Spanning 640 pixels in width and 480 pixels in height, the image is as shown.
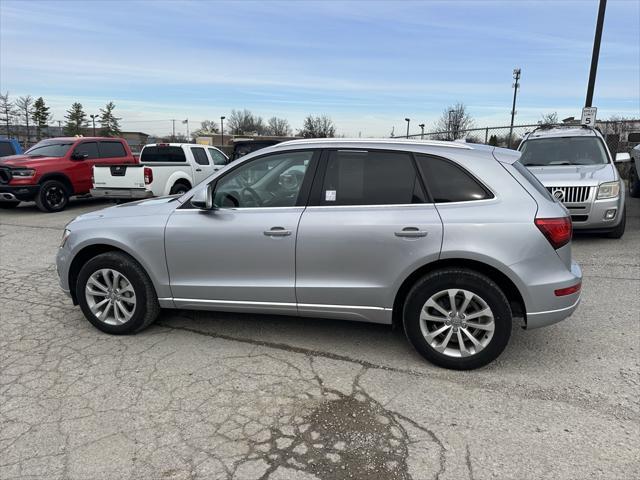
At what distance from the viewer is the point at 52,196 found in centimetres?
1212

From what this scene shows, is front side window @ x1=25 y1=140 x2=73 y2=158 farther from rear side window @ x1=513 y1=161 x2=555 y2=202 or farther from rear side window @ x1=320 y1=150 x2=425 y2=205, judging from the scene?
rear side window @ x1=513 y1=161 x2=555 y2=202

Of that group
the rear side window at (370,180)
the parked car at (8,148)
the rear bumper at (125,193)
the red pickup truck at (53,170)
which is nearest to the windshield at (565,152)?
the rear side window at (370,180)

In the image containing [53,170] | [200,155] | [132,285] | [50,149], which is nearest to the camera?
[132,285]

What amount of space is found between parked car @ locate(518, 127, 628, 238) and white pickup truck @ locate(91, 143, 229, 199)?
8156 mm

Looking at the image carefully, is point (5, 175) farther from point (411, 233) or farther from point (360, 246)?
point (411, 233)

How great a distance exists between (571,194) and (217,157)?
33.0ft

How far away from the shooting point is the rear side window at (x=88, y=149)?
12.8 m

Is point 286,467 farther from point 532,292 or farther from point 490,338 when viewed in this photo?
point 532,292

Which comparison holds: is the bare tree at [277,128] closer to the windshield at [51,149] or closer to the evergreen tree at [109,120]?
the evergreen tree at [109,120]

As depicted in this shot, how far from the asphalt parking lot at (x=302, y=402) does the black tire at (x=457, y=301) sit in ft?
0.40

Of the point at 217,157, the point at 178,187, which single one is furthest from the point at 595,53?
the point at 178,187

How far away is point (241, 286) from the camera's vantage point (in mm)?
3895

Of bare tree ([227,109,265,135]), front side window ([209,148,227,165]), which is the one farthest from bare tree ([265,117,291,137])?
front side window ([209,148,227,165])

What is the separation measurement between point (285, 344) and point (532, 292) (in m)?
2.02
